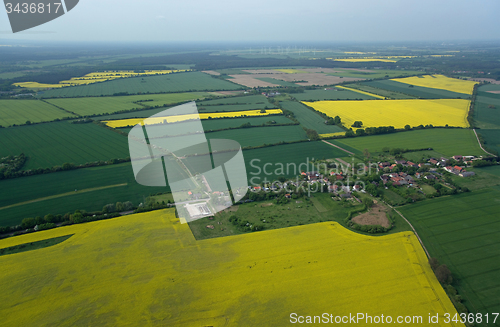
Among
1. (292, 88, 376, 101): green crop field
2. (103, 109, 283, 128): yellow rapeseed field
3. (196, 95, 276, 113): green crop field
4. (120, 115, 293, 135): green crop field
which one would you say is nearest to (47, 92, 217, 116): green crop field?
(196, 95, 276, 113): green crop field

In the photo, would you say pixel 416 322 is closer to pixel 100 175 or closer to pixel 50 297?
pixel 50 297

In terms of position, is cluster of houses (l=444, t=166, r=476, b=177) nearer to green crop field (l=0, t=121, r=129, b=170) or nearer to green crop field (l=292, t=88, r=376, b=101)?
green crop field (l=292, t=88, r=376, b=101)

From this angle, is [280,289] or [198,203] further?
[198,203]

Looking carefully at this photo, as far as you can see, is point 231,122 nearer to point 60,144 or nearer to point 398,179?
point 60,144

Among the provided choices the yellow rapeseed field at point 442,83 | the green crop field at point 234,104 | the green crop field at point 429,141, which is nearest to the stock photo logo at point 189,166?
the green crop field at point 234,104

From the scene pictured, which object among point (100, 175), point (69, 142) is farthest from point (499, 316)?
point (69, 142)
